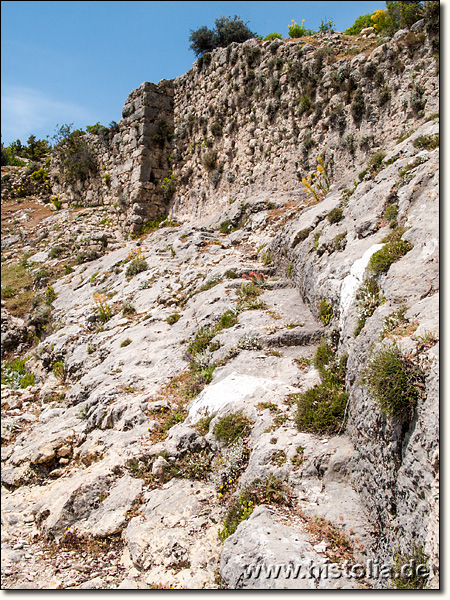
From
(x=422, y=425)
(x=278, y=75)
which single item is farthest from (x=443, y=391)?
(x=278, y=75)

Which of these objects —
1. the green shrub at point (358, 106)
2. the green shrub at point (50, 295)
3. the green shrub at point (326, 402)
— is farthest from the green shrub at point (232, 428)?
the green shrub at point (50, 295)

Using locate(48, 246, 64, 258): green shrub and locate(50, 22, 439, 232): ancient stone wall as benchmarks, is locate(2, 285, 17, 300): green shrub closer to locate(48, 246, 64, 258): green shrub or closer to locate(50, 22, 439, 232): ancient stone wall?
locate(48, 246, 64, 258): green shrub

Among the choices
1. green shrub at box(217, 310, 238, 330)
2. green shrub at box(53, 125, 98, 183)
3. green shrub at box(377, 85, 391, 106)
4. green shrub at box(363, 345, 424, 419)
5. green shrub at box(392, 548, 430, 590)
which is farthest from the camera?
green shrub at box(53, 125, 98, 183)

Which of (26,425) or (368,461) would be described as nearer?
(368,461)

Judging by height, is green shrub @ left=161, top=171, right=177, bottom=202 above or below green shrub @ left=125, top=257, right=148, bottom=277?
above

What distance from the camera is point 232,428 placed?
5.20 m

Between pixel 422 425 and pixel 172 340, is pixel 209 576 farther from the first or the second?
pixel 172 340

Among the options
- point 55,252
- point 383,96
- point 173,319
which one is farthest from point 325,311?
point 55,252

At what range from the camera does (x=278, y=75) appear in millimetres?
13727

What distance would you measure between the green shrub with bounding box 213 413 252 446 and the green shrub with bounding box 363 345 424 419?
185 centimetres

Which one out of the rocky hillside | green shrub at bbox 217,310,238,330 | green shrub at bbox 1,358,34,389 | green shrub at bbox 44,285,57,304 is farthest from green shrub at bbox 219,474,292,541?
green shrub at bbox 44,285,57,304

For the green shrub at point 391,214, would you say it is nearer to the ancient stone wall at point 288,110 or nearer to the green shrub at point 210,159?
the ancient stone wall at point 288,110

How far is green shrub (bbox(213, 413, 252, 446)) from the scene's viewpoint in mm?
5121

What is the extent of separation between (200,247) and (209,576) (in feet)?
31.3
